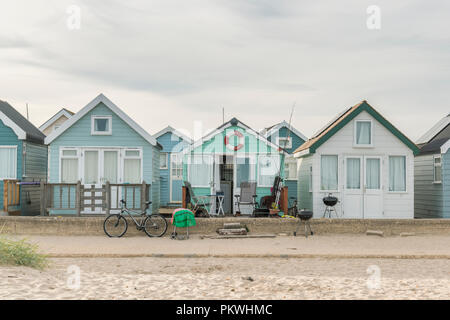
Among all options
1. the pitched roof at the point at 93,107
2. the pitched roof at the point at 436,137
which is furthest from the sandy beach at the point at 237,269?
the pitched roof at the point at 436,137

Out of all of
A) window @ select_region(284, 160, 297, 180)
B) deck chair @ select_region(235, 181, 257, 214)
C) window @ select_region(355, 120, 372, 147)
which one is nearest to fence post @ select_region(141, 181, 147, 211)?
deck chair @ select_region(235, 181, 257, 214)

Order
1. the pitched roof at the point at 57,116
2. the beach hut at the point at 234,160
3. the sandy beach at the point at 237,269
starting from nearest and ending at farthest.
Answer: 1. the sandy beach at the point at 237,269
2. the beach hut at the point at 234,160
3. the pitched roof at the point at 57,116

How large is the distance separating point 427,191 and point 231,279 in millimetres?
13675

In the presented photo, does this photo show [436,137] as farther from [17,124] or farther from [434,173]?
[17,124]

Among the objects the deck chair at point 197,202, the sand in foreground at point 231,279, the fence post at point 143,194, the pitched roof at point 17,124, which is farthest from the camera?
the pitched roof at point 17,124

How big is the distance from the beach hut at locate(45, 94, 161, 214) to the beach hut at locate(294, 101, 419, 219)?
608 centimetres

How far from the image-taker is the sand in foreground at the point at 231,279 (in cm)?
773

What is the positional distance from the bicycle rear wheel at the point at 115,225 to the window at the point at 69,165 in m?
4.32

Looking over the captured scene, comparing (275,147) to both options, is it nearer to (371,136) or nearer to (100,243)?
(371,136)

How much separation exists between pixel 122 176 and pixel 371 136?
8.82m

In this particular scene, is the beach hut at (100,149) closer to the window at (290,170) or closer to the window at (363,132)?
the window at (363,132)

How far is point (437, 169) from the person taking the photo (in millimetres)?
19641

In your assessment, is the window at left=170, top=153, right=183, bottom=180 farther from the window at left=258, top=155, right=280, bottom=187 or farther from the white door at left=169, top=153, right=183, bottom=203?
the window at left=258, top=155, right=280, bottom=187

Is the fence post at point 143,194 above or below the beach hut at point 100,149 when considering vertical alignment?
below
